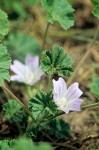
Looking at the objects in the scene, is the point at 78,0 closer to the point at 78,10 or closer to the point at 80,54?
the point at 78,10

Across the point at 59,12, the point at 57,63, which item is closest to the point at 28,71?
the point at 59,12

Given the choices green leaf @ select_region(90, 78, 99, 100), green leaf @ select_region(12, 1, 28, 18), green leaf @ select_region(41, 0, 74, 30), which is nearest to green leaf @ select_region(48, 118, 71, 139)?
green leaf @ select_region(90, 78, 99, 100)

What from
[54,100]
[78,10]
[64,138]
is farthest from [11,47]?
[54,100]

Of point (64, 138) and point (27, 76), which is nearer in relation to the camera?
point (64, 138)

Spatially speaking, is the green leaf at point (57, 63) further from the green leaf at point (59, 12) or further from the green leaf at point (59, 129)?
the green leaf at point (59, 129)

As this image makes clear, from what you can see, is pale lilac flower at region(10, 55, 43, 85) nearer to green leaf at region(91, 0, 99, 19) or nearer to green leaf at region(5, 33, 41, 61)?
green leaf at region(5, 33, 41, 61)

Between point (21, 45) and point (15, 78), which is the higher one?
point (21, 45)

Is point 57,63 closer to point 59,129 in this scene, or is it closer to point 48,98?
point 48,98
